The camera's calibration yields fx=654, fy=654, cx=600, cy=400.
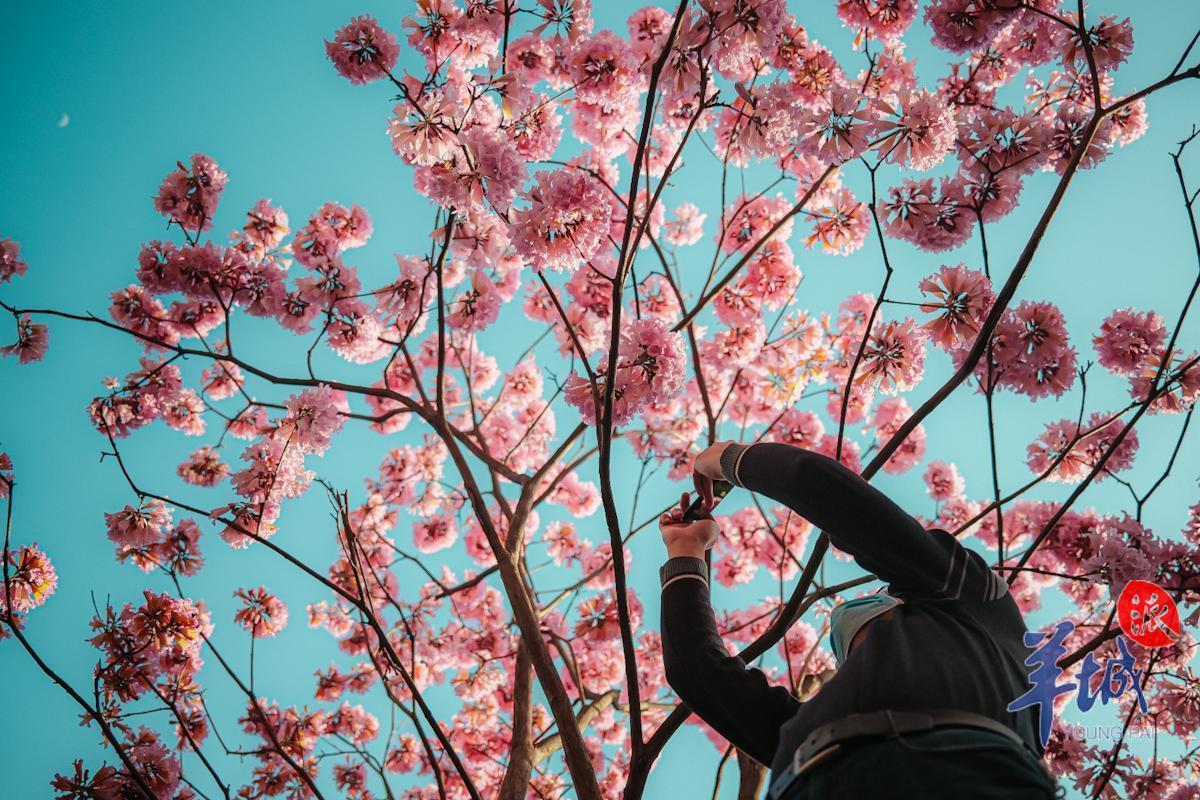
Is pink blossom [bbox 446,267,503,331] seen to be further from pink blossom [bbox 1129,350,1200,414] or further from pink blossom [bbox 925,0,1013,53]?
pink blossom [bbox 1129,350,1200,414]

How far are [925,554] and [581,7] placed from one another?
8.94 ft

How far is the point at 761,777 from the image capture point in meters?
2.63

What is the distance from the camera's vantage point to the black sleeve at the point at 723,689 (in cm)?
134

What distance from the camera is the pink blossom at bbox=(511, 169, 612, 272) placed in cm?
212

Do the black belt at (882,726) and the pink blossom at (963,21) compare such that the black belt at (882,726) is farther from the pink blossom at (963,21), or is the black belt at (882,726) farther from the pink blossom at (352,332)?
the pink blossom at (352,332)

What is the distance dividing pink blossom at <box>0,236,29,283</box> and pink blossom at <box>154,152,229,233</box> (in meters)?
0.91

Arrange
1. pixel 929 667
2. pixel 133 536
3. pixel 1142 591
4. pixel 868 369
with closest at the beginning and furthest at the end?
pixel 929 667, pixel 1142 591, pixel 868 369, pixel 133 536

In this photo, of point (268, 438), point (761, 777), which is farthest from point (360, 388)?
point (761, 777)

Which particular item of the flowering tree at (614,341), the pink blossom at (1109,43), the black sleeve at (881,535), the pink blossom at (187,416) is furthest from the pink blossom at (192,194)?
the pink blossom at (1109,43)

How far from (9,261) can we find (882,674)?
464 centimetres

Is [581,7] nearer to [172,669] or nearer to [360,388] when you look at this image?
[360,388]

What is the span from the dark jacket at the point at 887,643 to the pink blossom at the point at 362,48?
260cm

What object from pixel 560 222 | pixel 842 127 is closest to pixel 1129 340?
pixel 842 127

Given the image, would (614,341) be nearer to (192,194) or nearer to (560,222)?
(560,222)
